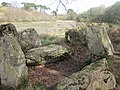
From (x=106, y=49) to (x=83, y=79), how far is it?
336cm

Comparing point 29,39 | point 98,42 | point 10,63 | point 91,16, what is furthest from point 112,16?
point 10,63

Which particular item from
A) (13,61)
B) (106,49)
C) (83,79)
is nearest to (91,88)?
(83,79)

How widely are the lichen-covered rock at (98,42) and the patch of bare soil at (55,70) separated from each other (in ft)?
2.60

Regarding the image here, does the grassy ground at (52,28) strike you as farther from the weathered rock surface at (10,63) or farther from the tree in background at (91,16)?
the weathered rock surface at (10,63)

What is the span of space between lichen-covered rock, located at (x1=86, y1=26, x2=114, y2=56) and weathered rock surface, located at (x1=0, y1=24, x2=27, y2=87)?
317 centimetres

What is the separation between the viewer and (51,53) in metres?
10.9

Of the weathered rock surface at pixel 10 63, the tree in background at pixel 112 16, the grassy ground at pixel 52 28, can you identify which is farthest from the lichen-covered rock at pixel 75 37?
the tree in background at pixel 112 16

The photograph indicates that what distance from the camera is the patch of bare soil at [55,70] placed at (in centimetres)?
912

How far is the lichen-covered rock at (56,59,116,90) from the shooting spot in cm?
742

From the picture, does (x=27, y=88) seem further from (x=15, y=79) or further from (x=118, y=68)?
(x=118, y=68)

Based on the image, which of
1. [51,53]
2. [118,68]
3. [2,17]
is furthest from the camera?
[2,17]

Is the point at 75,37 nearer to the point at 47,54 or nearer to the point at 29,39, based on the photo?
the point at 29,39

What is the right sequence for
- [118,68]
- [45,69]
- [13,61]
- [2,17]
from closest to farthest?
1. [13,61]
2. [118,68]
3. [45,69]
4. [2,17]

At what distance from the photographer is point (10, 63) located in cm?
848
